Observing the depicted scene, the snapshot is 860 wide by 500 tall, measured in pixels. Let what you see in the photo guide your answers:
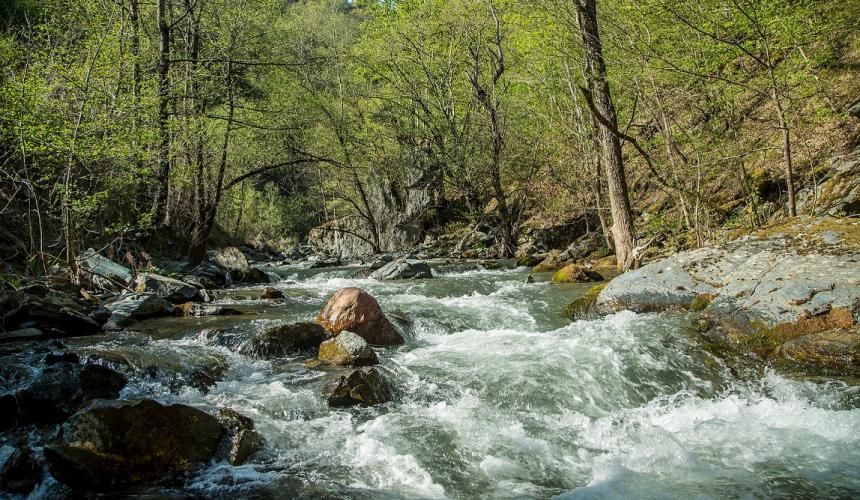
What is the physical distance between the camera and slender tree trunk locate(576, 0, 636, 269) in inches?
415

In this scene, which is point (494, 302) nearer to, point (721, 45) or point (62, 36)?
point (721, 45)

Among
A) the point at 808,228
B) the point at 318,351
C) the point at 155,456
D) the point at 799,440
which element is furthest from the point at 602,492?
the point at 808,228

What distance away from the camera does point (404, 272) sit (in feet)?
51.5

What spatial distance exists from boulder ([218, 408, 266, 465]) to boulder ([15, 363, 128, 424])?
153 cm

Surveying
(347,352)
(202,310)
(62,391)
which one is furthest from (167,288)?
(62,391)

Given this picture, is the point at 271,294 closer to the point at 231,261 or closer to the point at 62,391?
the point at 231,261

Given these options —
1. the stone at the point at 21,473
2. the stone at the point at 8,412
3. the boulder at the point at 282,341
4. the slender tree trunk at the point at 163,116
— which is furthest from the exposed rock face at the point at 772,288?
the slender tree trunk at the point at 163,116

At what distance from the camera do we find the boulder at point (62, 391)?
4.75m

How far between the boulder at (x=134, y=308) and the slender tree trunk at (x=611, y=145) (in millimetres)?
9308

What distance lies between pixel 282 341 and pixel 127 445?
10.9ft

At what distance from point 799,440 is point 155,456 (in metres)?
5.26

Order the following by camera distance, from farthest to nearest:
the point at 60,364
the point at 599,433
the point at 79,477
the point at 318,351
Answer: the point at 318,351 → the point at 60,364 → the point at 599,433 → the point at 79,477

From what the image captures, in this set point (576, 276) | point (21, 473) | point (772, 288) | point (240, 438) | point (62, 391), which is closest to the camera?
point (21, 473)

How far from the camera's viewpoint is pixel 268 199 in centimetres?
3553
